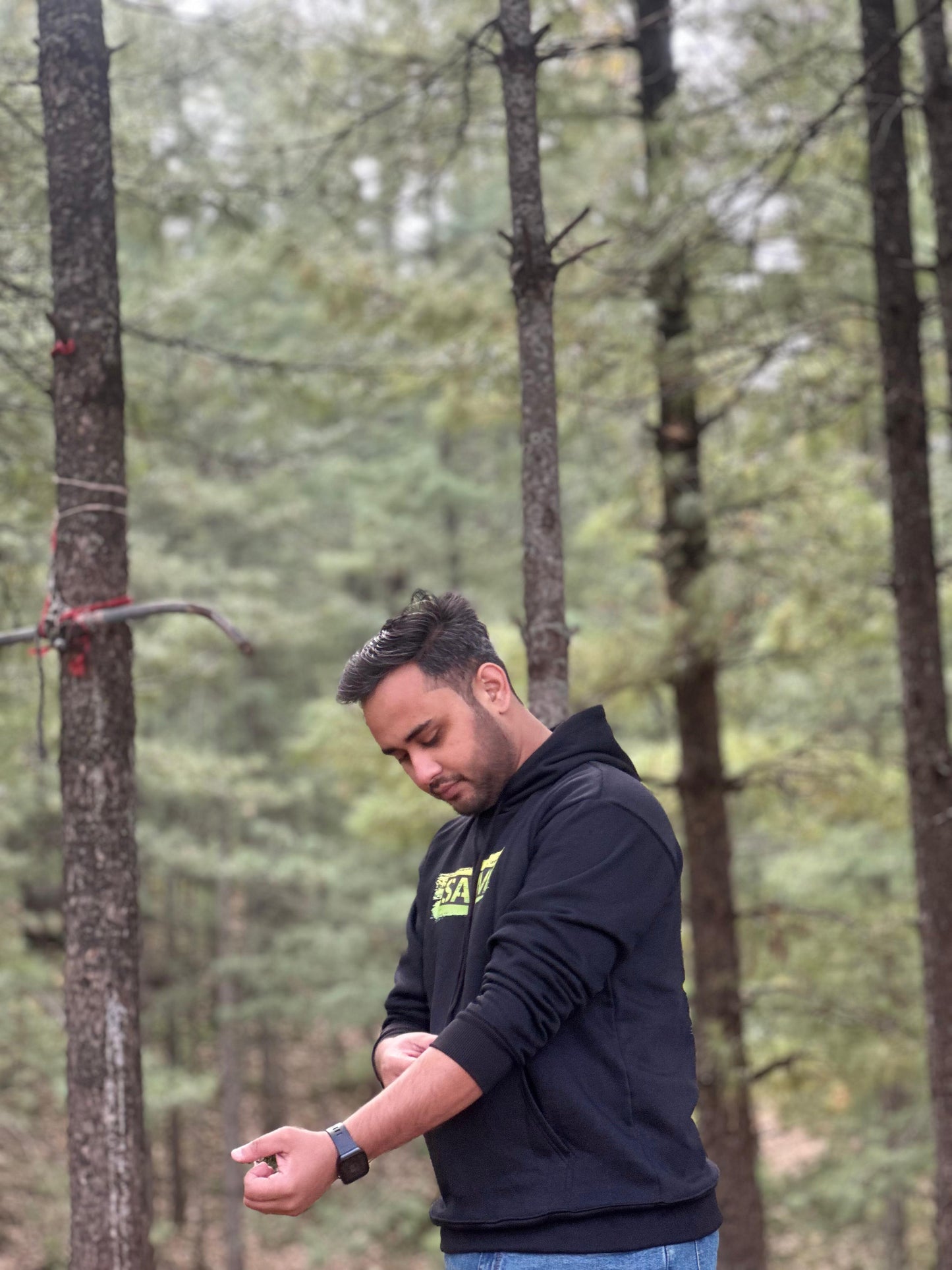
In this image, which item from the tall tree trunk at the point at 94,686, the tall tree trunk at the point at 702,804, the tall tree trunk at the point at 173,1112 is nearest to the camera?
the tall tree trunk at the point at 94,686

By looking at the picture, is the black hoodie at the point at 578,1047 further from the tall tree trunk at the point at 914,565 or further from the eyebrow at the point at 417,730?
the tall tree trunk at the point at 914,565

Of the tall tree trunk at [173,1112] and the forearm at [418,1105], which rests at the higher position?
the forearm at [418,1105]

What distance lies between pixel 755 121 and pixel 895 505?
6.75ft

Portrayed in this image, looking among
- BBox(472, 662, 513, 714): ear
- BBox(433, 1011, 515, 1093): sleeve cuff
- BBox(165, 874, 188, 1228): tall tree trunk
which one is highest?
BBox(472, 662, 513, 714): ear

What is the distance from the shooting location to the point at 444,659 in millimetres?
2426

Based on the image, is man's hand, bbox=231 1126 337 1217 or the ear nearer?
man's hand, bbox=231 1126 337 1217

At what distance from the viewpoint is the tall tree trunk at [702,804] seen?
8.09 meters

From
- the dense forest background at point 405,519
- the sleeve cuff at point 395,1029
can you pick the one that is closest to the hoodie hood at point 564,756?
the sleeve cuff at point 395,1029

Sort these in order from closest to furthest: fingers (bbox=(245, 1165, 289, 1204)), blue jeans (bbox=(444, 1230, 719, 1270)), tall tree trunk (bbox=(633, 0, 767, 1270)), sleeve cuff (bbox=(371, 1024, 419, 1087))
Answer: fingers (bbox=(245, 1165, 289, 1204)) < blue jeans (bbox=(444, 1230, 719, 1270)) < sleeve cuff (bbox=(371, 1024, 419, 1087)) < tall tree trunk (bbox=(633, 0, 767, 1270))

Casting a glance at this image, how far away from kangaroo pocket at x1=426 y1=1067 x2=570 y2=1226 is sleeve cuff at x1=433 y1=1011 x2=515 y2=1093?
101mm

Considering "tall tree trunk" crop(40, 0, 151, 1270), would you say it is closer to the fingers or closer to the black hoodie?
the black hoodie

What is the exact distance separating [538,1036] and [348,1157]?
0.35 metres

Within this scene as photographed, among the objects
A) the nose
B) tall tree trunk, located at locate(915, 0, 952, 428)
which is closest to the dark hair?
the nose

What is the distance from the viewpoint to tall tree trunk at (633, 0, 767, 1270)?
8086 millimetres
